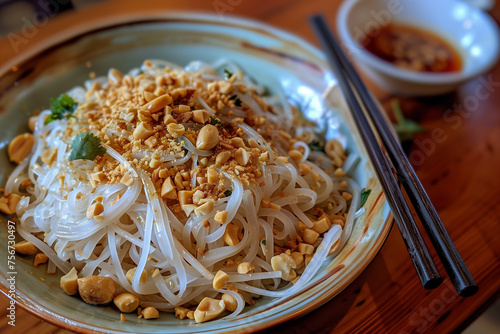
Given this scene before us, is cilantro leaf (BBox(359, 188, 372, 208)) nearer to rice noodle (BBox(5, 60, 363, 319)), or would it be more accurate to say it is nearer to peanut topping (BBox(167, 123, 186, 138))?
rice noodle (BBox(5, 60, 363, 319))

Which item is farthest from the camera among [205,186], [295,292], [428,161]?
[428,161]

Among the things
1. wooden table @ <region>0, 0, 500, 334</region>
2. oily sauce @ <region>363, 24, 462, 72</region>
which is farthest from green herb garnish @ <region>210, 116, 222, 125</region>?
oily sauce @ <region>363, 24, 462, 72</region>

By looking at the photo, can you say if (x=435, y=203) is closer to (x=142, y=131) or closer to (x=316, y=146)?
(x=316, y=146)

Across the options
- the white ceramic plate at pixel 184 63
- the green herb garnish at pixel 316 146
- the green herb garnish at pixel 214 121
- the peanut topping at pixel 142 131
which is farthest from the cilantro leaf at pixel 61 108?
the green herb garnish at pixel 316 146

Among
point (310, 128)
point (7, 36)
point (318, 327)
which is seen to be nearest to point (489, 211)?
point (310, 128)

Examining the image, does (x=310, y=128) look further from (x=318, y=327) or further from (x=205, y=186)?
(x=318, y=327)

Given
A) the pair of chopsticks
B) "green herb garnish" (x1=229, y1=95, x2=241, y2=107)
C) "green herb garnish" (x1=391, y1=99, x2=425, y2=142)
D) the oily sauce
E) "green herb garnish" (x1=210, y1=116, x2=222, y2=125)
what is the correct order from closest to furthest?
the pair of chopsticks
"green herb garnish" (x1=210, y1=116, x2=222, y2=125)
"green herb garnish" (x1=229, y1=95, x2=241, y2=107)
"green herb garnish" (x1=391, y1=99, x2=425, y2=142)
the oily sauce

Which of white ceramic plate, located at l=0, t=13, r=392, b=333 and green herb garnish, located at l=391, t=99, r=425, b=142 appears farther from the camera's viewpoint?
green herb garnish, located at l=391, t=99, r=425, b=142

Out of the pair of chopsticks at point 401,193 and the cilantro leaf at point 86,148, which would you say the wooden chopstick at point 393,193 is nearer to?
the pair of chopsticks at point 401,193
